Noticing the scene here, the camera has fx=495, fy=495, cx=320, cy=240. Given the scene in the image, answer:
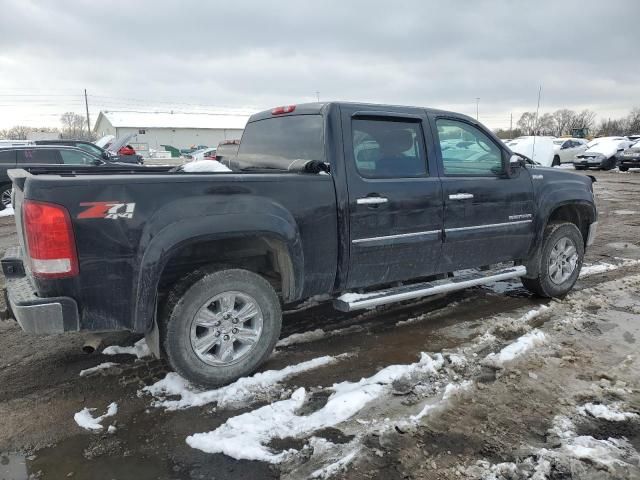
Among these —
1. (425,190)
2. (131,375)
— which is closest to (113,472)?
(131,375)

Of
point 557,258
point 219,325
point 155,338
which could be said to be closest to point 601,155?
point 557,258

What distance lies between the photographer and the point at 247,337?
3.53 meters

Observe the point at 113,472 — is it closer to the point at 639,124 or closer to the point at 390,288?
the point at 390,288

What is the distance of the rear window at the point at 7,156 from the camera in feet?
40.1

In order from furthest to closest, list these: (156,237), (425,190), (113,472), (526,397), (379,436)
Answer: (425,190)
(526,397)
(156,237)
(379,436)
(113,472)

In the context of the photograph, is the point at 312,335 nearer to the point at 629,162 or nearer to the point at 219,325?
the point at 219,325

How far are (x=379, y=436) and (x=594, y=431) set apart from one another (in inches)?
49.8

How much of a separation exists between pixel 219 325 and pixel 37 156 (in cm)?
1144

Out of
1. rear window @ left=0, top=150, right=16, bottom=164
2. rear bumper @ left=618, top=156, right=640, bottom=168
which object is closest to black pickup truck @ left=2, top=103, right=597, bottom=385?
rear window @ left=0, top=150, right=16, bottom=164

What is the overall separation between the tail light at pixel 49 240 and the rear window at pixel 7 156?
37.0 ft

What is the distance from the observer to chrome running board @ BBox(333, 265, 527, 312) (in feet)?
12.9

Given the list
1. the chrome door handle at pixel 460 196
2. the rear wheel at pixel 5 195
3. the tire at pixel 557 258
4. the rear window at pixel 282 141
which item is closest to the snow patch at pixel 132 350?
the rear window at pixel 282 141

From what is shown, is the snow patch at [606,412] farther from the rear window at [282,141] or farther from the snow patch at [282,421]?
the rear window at [282,141]

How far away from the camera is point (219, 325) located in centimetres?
342
